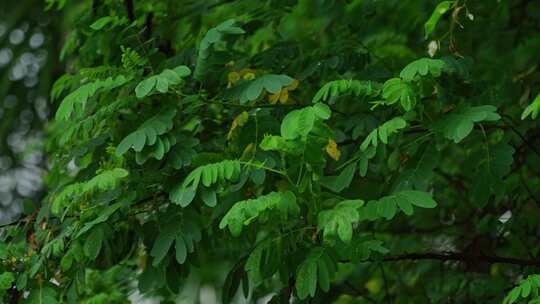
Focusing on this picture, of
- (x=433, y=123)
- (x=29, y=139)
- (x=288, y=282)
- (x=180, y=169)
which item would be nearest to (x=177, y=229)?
(x=180, y=169)

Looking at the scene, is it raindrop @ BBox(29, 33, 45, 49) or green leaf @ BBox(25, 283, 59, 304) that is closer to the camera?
green leaf @ BBox(25, 283, 59, 304)

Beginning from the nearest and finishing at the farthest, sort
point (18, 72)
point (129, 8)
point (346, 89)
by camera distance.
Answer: point (346, 89)
point (129, 8)
point (18, 72)

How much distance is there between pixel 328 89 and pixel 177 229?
639 millimetres

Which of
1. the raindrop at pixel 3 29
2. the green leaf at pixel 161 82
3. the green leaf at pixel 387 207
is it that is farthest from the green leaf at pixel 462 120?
the raindrop at pixel 3 29

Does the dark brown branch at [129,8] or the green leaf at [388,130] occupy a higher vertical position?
the green leaf at [388,130]

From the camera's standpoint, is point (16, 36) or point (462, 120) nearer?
point (462, 120)

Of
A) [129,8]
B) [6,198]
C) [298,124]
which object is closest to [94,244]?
[298,124]

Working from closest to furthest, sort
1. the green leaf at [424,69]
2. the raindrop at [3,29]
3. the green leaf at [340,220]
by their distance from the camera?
the green leaf at [340,220]
the green leaf at [424,69]
the raindrop at [3,29]

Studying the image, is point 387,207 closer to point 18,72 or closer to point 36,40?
point 36,40

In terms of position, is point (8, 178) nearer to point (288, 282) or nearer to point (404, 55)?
point (404, 55)

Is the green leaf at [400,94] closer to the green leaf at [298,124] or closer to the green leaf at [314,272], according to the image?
the green leaf at [298,124]

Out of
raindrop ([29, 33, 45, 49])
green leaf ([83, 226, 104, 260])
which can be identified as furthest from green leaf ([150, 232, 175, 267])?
raindrop ([29, 33, 45, 49])

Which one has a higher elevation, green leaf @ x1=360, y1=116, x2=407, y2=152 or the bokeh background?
green leaf @ x1=360, y1=116, x2=407, y2=152

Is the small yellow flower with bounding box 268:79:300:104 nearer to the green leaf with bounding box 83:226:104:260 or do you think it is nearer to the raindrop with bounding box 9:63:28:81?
the green leaf with bounding box 83:226:104:260
